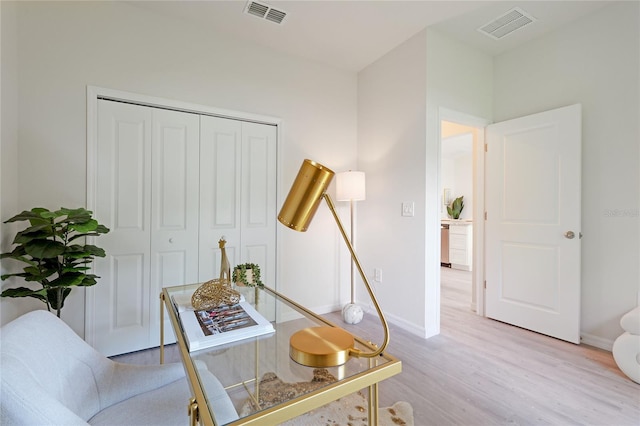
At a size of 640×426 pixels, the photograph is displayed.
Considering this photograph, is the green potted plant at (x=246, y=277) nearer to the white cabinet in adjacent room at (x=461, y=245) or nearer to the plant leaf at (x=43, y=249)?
the plant leaf at (x=43, y=249)

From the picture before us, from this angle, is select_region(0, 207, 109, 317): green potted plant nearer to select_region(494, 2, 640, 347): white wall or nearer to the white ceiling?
the white ceiling

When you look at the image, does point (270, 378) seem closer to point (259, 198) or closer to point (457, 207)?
point (259, 198)

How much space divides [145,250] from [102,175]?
0.65 metres

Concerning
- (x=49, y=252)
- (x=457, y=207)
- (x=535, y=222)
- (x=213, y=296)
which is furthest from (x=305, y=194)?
(x=457, y=207)

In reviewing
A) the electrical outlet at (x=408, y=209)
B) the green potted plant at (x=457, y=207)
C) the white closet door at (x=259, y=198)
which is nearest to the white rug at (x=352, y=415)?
the white closet door at (x=259, y=198)

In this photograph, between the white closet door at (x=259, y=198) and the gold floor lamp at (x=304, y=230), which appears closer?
the gold floor lamp at (x=304, y=230)

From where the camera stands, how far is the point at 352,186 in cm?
300

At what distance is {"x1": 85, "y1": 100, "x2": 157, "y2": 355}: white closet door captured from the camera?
221 cm

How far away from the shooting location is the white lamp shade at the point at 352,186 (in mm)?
2998

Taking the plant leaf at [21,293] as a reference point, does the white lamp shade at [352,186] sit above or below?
above

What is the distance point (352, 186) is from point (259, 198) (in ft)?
3.08

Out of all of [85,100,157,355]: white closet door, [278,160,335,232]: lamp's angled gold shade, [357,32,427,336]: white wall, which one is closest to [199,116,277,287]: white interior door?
[85,100,157,355]: white closet door

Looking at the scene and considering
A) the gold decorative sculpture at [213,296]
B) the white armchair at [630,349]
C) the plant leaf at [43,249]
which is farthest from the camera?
the white armchair at [630,349]

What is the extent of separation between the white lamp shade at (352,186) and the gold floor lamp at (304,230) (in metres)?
2.11
